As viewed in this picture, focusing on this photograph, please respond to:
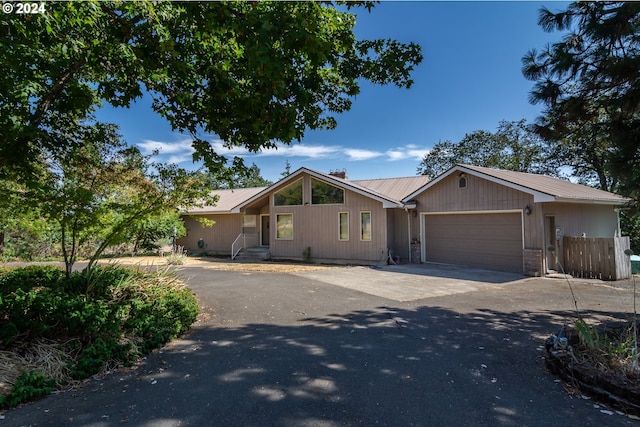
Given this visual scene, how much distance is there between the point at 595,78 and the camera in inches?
197

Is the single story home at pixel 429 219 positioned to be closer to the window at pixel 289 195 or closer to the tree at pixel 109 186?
the window at pixel 289 195

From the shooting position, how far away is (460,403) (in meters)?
3.24

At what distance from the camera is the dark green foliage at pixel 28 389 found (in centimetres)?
328

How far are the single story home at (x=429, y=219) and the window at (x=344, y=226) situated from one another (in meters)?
0.05

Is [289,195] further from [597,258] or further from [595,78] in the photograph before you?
[595,78]

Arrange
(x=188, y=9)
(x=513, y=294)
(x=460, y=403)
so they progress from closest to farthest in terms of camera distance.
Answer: (x=460, y=403) < (x=188, y=9) < (x=513, y=294)

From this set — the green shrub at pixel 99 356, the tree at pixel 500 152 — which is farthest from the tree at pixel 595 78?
the tree at pixel 500 152

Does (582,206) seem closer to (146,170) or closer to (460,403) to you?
(460,403)

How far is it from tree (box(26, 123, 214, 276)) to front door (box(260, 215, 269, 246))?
46.3ft

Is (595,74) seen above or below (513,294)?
above

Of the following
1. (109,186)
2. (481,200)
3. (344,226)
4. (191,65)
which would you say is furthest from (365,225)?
(191,65)

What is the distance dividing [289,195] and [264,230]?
3.86 metres

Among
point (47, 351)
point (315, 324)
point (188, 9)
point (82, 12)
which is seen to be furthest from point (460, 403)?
point (82, 12)

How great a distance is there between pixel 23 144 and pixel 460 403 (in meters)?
6.43
